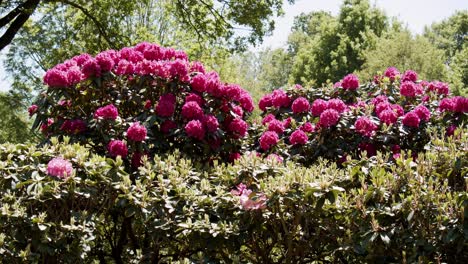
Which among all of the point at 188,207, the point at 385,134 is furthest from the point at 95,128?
the point at 385,134

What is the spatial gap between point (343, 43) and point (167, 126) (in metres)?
23.9

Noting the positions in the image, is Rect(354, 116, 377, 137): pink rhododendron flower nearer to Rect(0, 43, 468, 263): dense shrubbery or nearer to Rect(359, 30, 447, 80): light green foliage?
Rect(0, 43, 468, 263): dense shrubbery

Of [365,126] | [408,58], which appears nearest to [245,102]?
[365,126]

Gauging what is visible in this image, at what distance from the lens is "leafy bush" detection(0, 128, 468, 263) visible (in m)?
2.95

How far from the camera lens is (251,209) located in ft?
10.5

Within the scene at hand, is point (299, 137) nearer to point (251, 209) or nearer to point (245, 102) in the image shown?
point (245, 102)

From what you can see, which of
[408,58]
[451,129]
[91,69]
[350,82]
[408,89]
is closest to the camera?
[91,69]

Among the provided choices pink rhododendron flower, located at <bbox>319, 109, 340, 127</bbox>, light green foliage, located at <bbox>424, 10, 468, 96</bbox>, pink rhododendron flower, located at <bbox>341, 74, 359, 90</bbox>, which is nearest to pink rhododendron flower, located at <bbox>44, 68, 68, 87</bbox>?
pink rhododendron flower, located at <bbox>319, 109, 340, 127</bbox>

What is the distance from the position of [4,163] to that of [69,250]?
73 cm

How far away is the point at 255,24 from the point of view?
512 inches

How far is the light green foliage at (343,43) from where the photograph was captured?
27000 millimetres

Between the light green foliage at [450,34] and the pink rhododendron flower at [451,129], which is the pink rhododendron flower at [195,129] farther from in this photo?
the light green foliage at [450,34]

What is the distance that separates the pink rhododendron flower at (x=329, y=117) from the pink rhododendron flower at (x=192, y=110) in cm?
106

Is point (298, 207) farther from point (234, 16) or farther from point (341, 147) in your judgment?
point (234, 16)
